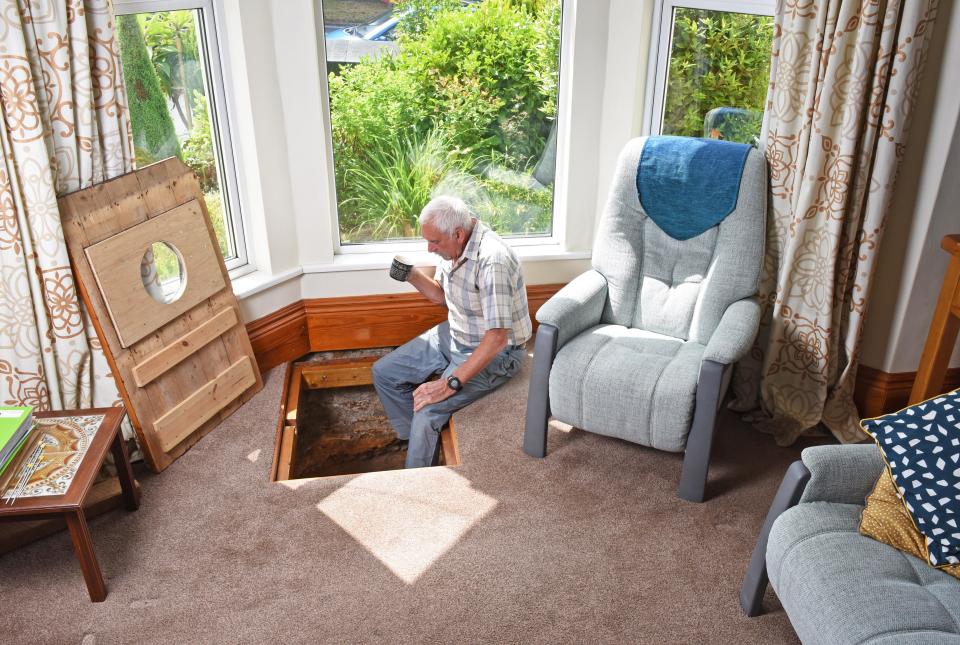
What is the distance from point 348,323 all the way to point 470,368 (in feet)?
2.94

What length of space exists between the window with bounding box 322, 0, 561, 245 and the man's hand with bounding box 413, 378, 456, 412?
916 mm

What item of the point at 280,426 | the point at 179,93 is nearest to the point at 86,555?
the point at 280,426

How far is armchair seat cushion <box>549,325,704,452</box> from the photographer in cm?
247

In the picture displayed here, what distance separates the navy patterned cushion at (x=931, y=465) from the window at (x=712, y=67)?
5.86 feet

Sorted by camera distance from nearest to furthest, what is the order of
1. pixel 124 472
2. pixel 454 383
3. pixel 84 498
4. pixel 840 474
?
pixel 840 474 → pixel 84 498 → pixel 124 472 → pixel 454 383

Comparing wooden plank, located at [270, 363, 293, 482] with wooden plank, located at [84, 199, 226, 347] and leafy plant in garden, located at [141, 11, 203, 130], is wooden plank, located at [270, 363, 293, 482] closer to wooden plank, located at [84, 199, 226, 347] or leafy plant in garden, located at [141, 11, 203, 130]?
wooden plank, located at [84, 199, 226, 347]

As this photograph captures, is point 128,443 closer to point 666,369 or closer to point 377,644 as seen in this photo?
point 377,644

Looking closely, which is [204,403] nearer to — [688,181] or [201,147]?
[201,147]

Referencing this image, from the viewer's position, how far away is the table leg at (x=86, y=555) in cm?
201

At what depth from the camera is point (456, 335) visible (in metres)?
3.07

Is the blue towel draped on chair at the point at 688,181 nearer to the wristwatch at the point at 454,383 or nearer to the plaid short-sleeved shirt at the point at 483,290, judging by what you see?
the plaid short-sleeved shirt at the point at 483,290

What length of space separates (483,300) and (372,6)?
141 centimetres

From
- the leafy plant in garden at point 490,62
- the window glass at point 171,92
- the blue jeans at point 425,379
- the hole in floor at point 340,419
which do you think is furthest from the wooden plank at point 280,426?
the leafy plant in garden at point 490,62

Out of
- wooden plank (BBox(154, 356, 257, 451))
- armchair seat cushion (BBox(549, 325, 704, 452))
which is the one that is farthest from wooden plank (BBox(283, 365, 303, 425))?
armchair seat cushion (BBox(549, 325, 704, 452))
